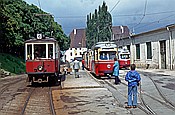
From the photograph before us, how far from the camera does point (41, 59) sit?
2009 centimetres

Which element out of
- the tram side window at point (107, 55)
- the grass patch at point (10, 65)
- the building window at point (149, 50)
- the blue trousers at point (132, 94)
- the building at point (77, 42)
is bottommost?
the blue trousers at point (132, 94)

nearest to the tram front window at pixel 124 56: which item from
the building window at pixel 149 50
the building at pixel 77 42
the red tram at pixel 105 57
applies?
the building window at pixel 149 50

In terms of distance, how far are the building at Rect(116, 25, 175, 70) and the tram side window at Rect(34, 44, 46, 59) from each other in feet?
72.6

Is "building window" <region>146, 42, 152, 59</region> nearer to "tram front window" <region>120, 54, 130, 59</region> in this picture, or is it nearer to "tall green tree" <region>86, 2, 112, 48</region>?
"tram front window" <region>120, 54, 130, 59</region>

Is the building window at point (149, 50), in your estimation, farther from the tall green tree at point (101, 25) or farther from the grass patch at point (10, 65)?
the tall green tree at point (101, 25)

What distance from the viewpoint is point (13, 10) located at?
146 ft

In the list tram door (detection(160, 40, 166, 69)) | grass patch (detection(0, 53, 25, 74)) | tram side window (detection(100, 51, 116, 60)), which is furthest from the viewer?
tram door (detection(160, 40, 166, 69))

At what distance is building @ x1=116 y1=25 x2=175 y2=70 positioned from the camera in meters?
40.2

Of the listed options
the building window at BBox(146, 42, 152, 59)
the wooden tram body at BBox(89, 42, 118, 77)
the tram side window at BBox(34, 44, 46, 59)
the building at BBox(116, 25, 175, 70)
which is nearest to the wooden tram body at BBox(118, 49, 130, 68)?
the building at BBox(116, 25, 175, 70)

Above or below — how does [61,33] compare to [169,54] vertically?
above

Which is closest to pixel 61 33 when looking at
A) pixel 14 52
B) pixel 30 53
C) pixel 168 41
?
pixel 14 52

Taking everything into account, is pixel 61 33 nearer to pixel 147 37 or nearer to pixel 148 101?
pixel 147 37

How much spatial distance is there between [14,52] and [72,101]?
4599 cm

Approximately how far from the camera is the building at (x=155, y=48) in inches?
1581
